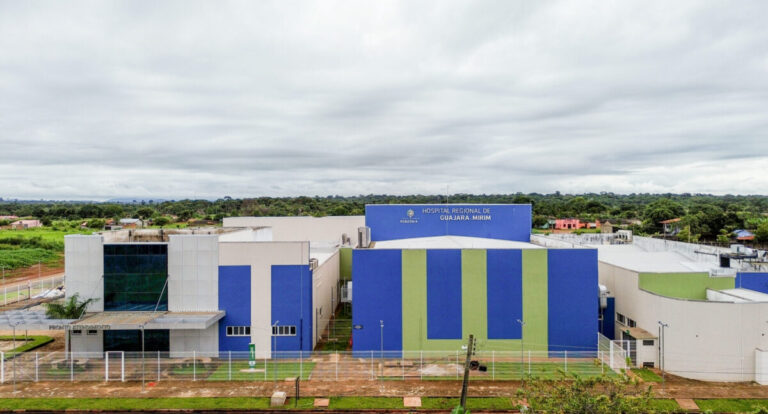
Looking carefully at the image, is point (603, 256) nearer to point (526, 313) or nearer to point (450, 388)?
point (526, 313)

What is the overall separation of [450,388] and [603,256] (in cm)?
2238

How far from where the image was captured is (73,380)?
2653 centimetres

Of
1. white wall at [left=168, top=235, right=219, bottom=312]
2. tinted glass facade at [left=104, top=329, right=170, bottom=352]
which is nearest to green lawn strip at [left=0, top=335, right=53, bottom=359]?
tinted glass facade at [left=104, top=329, right=170, bottom=352]

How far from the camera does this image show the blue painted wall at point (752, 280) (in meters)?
33.1

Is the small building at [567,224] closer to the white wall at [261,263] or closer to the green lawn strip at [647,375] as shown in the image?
the green lawn strip at [647,375]

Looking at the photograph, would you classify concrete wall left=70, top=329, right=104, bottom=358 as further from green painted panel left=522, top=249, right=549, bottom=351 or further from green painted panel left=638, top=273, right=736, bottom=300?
green painted panel left=638, top=273, right=736, bottom=300

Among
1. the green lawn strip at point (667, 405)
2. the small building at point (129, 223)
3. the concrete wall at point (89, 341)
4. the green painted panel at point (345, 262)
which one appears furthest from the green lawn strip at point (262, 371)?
the green painted panel at point (345, 262)

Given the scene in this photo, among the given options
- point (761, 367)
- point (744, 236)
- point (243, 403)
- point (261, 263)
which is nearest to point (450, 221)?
point (261, 263)

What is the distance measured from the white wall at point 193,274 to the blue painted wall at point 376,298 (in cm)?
934

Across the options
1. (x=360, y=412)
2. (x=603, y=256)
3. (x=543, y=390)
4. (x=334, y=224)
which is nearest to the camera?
(x=543, y=390)

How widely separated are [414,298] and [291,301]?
812cm

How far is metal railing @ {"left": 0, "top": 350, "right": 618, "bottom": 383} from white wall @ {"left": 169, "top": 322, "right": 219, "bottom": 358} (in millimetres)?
318

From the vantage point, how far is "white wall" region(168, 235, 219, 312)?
30.9 metres

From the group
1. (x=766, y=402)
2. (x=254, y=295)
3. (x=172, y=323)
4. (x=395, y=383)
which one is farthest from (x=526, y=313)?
(x=172, y=323)
